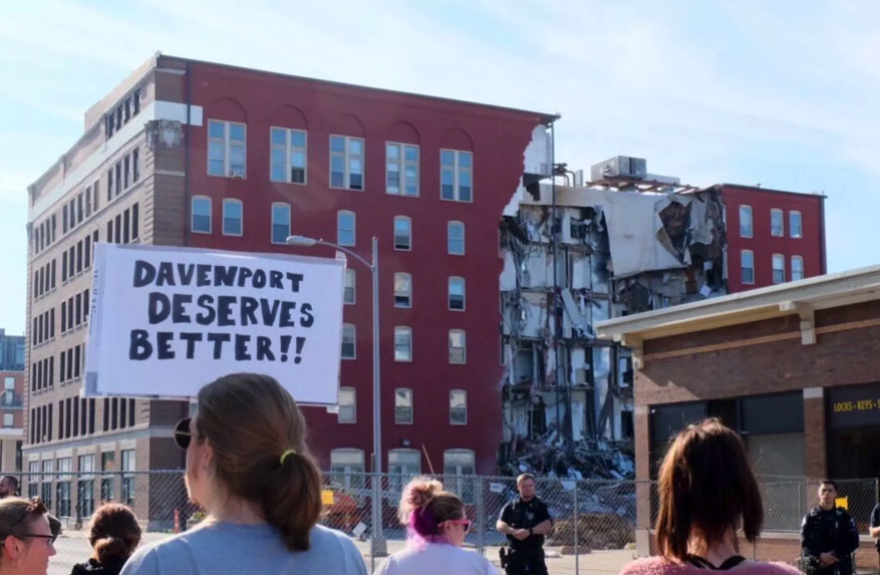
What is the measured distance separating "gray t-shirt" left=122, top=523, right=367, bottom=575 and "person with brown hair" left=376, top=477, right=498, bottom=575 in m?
3.68

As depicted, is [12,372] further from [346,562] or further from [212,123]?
[346,562]

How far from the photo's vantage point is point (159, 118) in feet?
181

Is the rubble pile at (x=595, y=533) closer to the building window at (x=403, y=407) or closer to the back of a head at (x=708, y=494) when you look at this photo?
the building window at (x=403, y=407)

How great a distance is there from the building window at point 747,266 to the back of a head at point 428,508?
64.2 metres

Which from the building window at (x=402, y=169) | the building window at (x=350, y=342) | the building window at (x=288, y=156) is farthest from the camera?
the building window at (x=402, y=169)

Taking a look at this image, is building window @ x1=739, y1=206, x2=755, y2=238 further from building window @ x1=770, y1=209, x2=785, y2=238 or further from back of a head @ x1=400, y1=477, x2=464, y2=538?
back of a head @ x1=400, y1=477, x2=464, y2=538

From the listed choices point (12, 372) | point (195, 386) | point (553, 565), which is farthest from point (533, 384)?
point (12, 372)

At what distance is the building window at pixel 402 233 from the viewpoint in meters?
59.4

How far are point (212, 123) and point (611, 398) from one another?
24982mm

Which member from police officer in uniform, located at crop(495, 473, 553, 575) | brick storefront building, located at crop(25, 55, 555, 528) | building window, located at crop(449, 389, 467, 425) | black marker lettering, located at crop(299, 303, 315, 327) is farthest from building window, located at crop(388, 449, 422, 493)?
black marker lettering, located at crop(299, 303, 315, 327)

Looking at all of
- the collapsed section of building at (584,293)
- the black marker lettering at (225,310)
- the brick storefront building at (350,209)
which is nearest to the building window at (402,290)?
the brick storefront building at (350,209)

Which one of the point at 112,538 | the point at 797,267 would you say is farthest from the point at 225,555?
the point at 797,267

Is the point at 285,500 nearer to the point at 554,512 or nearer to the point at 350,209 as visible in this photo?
the point at 554,512

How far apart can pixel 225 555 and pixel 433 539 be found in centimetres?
404
